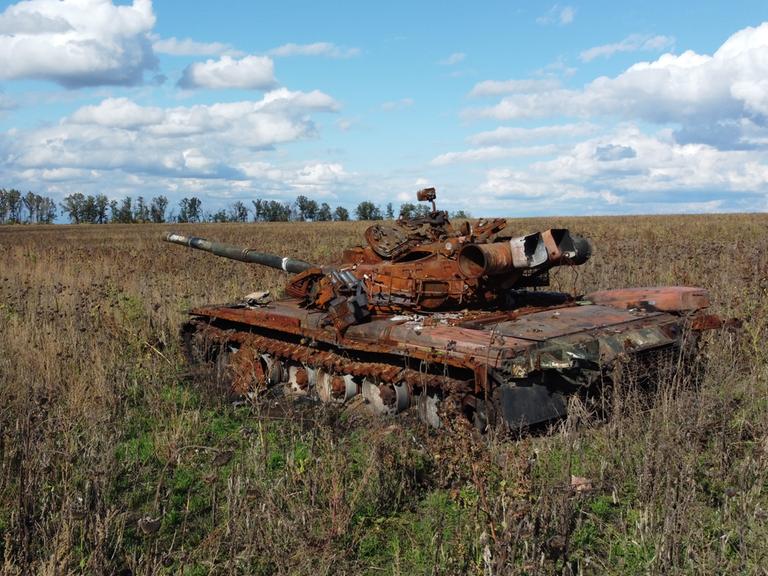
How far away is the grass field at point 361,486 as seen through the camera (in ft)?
12.5

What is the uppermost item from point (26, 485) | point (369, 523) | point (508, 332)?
point (508, 332)

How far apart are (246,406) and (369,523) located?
314 centimetres

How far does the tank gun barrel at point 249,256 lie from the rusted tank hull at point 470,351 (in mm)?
731

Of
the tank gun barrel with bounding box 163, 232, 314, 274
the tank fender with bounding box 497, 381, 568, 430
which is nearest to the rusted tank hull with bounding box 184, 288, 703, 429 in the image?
the tank fender with bounding box 497, 381, 568, 430

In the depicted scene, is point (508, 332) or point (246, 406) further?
point (246, 406)

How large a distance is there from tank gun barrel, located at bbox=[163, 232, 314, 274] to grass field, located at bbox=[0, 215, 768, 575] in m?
2.02

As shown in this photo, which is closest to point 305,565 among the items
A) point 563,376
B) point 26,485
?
point 26,485

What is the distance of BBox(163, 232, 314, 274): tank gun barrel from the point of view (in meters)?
9.35

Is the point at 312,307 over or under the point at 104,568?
over

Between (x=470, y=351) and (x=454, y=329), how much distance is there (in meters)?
0.56

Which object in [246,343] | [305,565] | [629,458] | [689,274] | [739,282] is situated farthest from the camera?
[689,274]

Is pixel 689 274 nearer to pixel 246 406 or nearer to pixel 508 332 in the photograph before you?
pixel 508 332

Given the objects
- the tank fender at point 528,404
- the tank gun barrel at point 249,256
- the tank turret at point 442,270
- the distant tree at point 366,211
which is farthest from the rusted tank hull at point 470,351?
the distant tree at point 366,211

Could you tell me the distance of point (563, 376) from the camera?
5.99 meters
